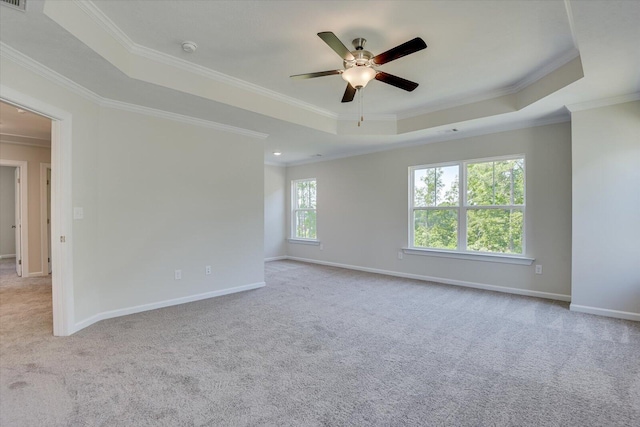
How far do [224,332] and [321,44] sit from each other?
287 centimetres

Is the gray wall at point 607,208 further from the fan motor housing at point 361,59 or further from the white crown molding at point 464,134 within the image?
the fan motor housing at point 361,59

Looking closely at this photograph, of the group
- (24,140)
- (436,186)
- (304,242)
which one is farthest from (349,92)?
(24,140)

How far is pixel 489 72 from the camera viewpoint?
3.36 meters

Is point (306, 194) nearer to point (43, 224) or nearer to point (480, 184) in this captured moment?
point (480, 184)

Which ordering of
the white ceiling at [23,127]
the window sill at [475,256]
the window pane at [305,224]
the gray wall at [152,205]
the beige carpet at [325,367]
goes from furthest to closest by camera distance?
the window pane at [305,224], the window sill at [475,256], the white ceiling at [23,127], the gray wall at [152,205], the beige carpet at [325,367]

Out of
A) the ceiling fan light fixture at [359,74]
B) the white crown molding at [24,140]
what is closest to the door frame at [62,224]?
the ceiling fan light fixture at [359,74]

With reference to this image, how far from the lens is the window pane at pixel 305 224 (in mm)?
7375

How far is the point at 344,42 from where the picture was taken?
2.79 m

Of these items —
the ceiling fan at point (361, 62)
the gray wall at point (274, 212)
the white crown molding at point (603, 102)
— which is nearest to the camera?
the ceiling fan at point (361, 62)

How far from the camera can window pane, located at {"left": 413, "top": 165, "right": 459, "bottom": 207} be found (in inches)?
201

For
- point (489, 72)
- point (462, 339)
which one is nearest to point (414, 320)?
point (462, 339)

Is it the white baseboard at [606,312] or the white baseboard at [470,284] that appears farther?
the white baseboard at [470,284]

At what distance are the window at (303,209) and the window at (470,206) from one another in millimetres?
2547

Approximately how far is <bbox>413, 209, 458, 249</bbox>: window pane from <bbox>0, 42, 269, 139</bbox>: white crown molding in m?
3.01
